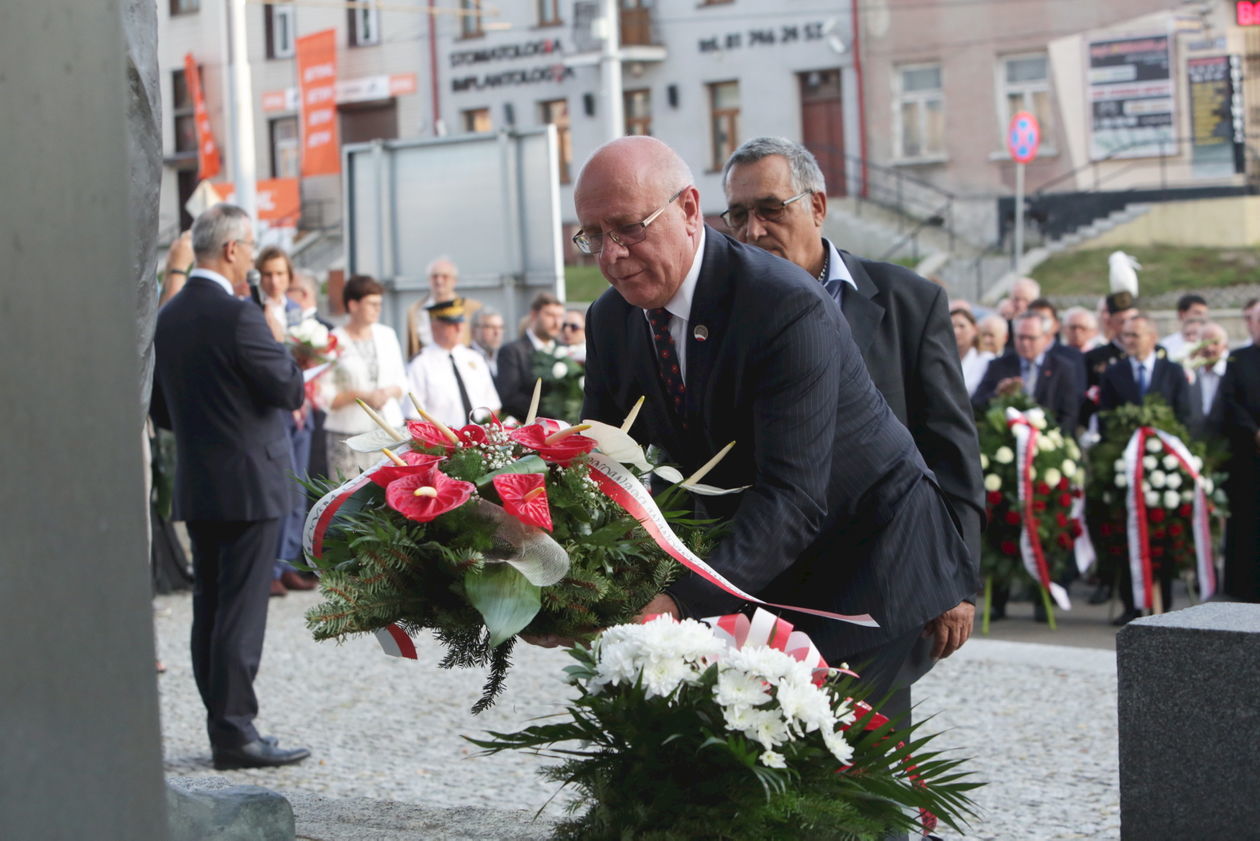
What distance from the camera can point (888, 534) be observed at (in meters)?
3.40

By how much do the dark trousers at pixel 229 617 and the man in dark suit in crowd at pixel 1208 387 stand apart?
648 cm

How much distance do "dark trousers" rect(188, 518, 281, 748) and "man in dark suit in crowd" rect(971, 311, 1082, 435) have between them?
6.00m

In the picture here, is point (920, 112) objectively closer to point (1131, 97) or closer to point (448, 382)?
point (1131, 97)

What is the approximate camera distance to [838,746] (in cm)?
271

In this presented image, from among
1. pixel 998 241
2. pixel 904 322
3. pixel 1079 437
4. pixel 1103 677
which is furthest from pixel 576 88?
pixel 904 322

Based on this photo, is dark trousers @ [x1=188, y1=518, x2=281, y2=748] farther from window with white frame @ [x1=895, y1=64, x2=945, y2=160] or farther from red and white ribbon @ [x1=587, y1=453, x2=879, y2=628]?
window with white frame @ [x1=895, y1=64, x2=945, y2=160]

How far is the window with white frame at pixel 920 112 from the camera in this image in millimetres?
33969

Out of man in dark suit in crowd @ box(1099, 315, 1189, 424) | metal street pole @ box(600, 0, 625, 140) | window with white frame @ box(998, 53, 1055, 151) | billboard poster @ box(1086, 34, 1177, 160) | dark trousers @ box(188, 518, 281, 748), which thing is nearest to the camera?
dark trousers @ box(188, 518, 281, 748)

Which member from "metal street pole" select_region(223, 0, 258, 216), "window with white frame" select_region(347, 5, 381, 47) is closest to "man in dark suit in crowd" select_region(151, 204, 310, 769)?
"metal street pole" select_region(223, 0, 258, 216)

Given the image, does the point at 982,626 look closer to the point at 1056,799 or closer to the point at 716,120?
the point at 1056,799

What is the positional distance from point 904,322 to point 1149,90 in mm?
28586

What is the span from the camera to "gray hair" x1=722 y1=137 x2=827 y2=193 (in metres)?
4.13

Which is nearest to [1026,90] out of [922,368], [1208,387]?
[1208,387]

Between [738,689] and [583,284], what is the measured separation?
96.9 ft
